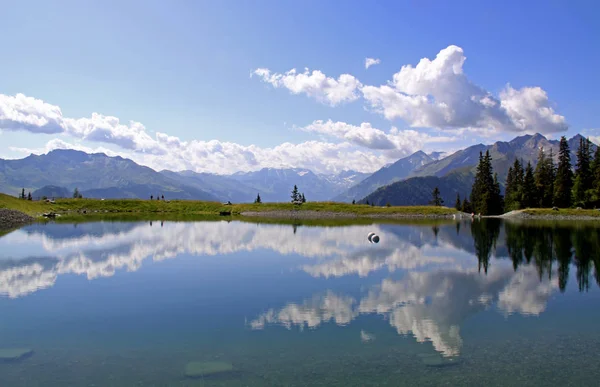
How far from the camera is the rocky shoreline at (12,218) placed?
84.7 metres

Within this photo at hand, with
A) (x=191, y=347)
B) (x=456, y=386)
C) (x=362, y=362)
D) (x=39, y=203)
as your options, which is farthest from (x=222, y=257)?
(x=39, y=203)

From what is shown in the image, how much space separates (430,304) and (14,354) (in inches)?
868

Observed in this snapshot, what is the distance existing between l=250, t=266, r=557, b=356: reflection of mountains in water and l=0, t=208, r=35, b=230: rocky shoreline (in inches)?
3176

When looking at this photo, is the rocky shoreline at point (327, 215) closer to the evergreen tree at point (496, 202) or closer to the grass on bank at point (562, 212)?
the grass on bank at point (562, 212)

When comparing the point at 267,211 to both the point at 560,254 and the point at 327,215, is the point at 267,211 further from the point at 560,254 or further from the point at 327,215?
the point at 560,254

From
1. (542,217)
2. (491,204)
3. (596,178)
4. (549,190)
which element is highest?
(596,178)

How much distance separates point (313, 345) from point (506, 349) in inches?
339

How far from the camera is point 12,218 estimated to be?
89.9m

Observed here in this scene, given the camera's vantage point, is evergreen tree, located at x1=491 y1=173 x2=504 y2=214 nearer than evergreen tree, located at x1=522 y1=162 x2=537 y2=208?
No

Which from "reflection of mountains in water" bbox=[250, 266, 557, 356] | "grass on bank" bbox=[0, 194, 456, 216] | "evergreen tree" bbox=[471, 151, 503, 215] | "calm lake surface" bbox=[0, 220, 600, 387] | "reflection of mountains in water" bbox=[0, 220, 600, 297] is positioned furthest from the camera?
"evergreen tree" bbox=[471, 151, 503, 215]

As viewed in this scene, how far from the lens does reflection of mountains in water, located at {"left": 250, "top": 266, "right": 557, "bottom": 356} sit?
21891 millimetres

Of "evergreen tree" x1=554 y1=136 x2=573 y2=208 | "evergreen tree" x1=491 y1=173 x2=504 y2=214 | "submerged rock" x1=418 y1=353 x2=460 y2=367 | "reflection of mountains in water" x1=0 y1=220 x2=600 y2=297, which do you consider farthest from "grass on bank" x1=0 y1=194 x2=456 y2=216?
"submerged rock" x1=418 y1=353 x2=460 y2=367

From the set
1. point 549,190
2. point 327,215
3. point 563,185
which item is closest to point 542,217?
point 563,185

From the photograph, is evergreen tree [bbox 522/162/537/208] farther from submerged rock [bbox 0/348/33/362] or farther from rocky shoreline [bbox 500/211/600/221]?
submerged rock [bbox 0/348/33/362]
